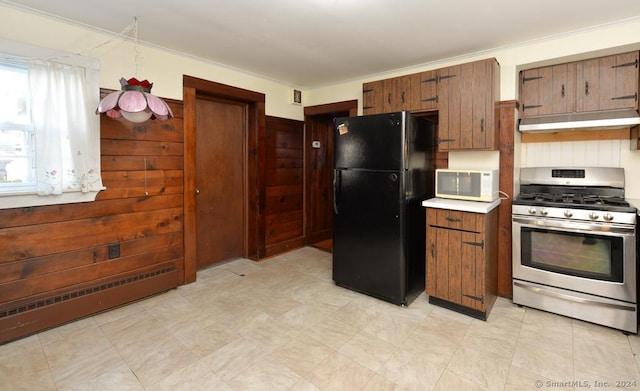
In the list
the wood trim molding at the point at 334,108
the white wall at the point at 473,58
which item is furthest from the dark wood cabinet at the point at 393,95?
the wood trim molding at the point at 334,108

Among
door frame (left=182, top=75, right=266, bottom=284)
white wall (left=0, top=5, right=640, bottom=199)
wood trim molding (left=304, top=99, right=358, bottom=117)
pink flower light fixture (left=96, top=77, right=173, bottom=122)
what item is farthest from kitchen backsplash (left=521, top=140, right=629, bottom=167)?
pink flower light fixture (left=96, top=77, right=173, bottom=122)

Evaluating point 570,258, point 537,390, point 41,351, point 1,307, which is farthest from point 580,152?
point 1,307

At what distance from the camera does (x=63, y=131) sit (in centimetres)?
241

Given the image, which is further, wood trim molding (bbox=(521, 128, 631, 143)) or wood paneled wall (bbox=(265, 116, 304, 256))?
wood paneled wall (bbox=(265, 116, 304, 256))

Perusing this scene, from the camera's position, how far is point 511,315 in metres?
2.66

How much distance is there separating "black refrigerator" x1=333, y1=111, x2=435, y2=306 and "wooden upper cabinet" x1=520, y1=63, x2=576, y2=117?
899mm

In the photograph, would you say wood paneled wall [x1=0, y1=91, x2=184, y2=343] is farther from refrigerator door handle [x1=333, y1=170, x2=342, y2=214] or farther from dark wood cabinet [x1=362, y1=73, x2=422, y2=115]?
dark wood cabinet [x1=362, y1=73, x2=422, y2=115]

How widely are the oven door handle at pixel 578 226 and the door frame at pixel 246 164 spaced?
9.56ft

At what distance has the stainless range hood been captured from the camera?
2.47m

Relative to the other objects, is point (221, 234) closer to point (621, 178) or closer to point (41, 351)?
point (41, 351)

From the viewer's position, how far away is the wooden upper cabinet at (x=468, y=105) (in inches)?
109

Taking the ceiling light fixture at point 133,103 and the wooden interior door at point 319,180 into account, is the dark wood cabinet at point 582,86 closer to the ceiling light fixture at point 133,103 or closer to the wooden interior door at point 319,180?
the wooden interior door at point 319,180

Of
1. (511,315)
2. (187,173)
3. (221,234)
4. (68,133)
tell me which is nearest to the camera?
(68,133)

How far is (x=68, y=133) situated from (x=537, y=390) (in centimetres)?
369
